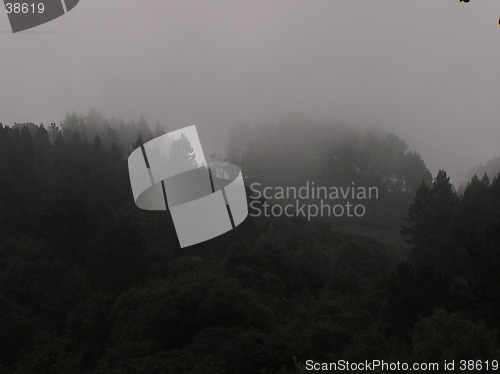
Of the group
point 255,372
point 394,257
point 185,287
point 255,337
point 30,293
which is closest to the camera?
point 255,372

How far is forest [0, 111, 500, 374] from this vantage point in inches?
1462

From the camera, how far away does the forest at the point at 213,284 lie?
122ft

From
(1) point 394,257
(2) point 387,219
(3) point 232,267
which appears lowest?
(2) point 387,219

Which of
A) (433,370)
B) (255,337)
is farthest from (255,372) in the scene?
(433,370)

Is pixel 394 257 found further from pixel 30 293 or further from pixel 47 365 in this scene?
pixel 47 365

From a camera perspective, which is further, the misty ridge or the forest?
the misty ridge

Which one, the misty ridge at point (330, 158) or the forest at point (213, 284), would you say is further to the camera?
the misty ridge at point (330, 158)

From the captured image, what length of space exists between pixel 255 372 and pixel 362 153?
318ft

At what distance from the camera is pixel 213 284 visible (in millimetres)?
48125

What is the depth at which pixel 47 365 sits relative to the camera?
29906 mm

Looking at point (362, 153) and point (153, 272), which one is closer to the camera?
point (153, 272)

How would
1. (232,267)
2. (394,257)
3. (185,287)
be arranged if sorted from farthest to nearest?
(394,257) < (232,267) < (185,287)

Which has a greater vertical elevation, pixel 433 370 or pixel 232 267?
pixel 433 370

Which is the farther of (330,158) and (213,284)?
(330,158)
